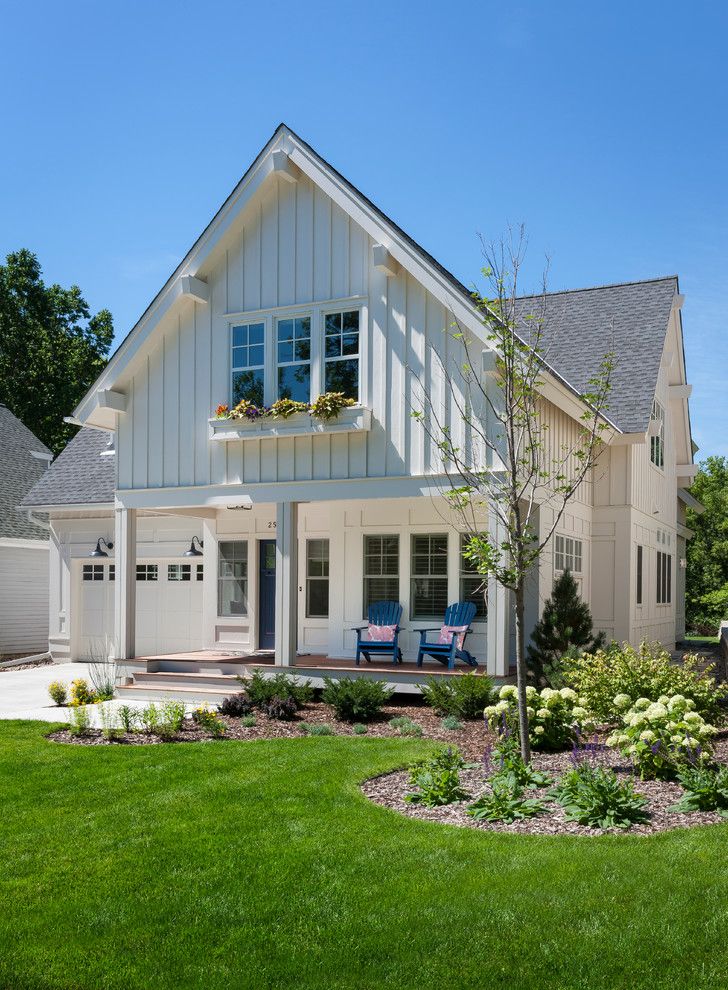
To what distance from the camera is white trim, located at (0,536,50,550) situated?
22450 mm

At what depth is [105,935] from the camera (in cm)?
501

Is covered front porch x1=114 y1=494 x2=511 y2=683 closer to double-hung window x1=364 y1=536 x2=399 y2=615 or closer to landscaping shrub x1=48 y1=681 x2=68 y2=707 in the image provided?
double-hung window x1=364 y1=536 x2=399 y2=615

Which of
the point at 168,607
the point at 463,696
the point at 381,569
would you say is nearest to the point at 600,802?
the point at 463,696

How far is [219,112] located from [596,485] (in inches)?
355

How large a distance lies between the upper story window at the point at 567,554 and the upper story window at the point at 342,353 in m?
3.90

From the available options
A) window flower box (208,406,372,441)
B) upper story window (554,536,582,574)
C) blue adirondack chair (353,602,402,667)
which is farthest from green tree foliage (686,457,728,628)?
window flower box (208,406,372,441)

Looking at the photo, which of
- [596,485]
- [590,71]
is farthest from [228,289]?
[596,485]

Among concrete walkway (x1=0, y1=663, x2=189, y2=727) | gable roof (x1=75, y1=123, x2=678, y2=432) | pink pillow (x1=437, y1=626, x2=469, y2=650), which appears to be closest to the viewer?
concrete walkway (x1=0, y1=663, x2=189, y2=727)

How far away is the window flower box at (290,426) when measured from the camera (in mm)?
13469

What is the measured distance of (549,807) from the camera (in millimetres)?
6875

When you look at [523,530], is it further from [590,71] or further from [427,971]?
[590,71]

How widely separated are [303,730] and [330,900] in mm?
5849

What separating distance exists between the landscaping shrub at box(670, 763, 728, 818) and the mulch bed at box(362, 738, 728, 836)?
0.21 ft

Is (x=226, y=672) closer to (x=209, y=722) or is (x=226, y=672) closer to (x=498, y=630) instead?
(x=209, y=722)
